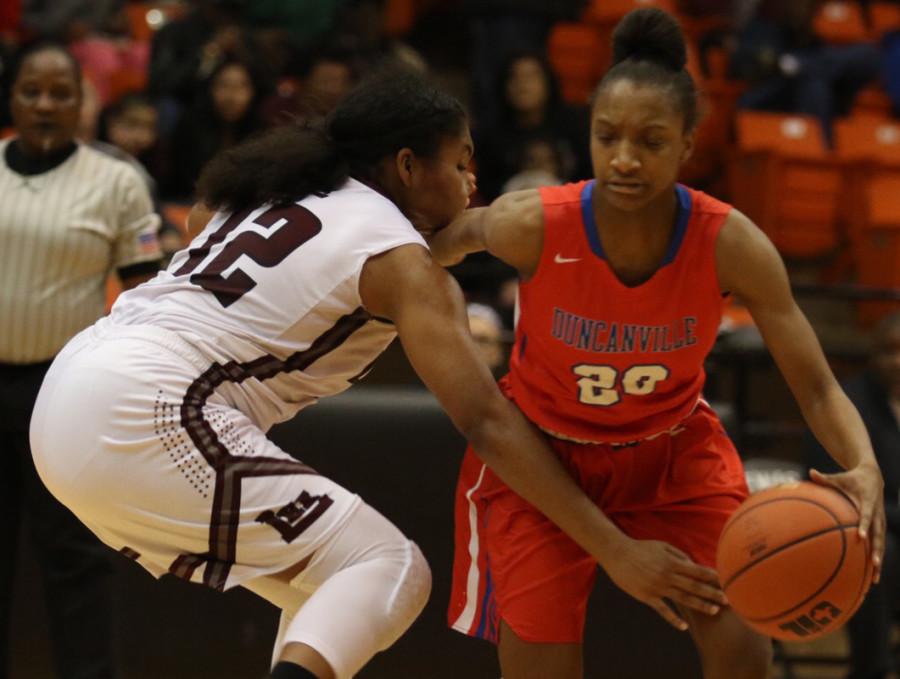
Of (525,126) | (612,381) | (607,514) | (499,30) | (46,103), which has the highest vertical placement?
(46,103)

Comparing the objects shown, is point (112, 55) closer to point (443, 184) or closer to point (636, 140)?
point (443, 184)

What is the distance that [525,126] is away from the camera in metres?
8.11

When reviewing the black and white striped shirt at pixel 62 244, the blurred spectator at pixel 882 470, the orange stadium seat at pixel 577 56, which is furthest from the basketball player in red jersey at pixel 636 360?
the orange stadium seat at pixel 577 56

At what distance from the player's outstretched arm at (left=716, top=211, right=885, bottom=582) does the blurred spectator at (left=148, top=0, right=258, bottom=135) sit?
521cm

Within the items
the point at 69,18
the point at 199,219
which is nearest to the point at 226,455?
the point at 199,219

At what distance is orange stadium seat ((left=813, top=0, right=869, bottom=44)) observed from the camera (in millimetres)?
10336

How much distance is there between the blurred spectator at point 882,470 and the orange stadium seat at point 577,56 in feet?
14.0

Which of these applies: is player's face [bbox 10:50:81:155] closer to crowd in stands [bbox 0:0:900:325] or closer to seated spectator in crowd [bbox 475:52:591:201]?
crowd in stands [bbox 0:0:900:325]

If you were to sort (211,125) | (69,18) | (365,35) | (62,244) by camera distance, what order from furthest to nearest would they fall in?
(365,35) → (69,18) → (211,125) → (62,244)

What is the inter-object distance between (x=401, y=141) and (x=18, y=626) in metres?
2.89

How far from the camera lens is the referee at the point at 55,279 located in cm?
445

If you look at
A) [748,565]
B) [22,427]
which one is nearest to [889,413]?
[748,565]

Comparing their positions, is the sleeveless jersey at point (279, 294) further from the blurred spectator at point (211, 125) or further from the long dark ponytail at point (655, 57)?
the blurred spectator at point (211, 125)

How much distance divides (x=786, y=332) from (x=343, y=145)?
3.72ft
